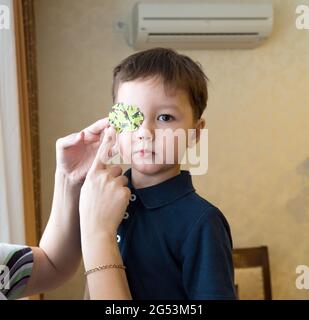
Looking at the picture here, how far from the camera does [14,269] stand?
0.67 m

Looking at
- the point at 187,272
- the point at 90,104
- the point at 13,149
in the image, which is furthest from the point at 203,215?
the point at 90,104

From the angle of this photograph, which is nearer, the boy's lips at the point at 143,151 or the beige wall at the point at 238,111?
the boy's lips at the point at 143,151

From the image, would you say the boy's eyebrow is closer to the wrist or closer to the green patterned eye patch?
the green patterned eye patch

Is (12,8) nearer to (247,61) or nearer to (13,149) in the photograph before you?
(13,149)

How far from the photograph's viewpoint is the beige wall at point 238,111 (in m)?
2.07

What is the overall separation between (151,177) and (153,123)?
0.11 m

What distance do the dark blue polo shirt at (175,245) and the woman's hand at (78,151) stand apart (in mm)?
101

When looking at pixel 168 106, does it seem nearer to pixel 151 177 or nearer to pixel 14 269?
pixel 151 177

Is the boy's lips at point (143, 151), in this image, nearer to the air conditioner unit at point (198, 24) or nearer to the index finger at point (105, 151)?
the index finger at point (105, 151)

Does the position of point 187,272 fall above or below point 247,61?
below

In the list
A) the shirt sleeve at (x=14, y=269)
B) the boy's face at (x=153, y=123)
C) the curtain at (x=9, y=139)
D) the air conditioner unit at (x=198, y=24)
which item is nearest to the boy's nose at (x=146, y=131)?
the boy's face at (x=153, y=123)

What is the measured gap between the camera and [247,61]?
2246 millimetres

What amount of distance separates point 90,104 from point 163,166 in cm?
151

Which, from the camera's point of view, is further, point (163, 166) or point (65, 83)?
point (65, 83)
